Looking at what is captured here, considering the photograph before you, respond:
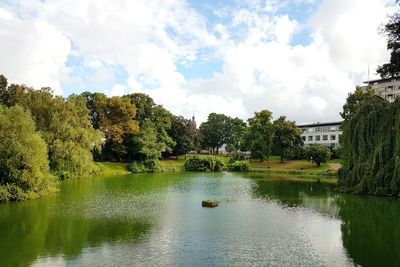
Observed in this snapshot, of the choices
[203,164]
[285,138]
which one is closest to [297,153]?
[285,138]

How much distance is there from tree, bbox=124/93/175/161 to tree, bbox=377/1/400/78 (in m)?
46.0

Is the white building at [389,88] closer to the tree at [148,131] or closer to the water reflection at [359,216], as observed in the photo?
the tree at [148,131]

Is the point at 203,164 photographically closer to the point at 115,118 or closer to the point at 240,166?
the point at 240,166

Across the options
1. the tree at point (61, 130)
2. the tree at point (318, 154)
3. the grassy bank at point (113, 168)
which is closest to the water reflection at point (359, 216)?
the tree at point (61, 130)

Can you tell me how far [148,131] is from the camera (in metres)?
73.9

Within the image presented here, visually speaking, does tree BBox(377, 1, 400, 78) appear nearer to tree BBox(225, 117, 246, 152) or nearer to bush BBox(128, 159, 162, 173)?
bush BBox(128, 159, 162, 173)

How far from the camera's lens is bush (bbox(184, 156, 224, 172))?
253 ft

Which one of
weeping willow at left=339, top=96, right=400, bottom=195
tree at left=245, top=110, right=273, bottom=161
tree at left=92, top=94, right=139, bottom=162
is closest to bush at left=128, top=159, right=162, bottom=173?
tree at left=92, top=94, right=139, bottom=162

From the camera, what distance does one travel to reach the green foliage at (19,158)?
A: 2977 centimetres

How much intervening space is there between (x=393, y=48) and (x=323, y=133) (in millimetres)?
80189

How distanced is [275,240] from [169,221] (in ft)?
23.4

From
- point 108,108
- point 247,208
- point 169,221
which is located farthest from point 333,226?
point 108,108

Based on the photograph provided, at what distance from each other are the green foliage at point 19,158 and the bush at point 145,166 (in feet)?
123

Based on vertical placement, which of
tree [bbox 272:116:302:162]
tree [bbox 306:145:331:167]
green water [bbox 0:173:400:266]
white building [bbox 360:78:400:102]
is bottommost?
green water [bbox 0:173:400:266]
